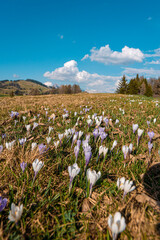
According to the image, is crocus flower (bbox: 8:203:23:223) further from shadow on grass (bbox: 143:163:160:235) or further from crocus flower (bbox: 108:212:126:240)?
shadow on grass (bbox: 143:163:160:235)

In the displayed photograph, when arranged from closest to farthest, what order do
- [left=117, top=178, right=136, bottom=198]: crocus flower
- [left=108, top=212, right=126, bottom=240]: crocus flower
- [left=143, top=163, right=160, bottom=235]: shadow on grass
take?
1. [left=108, top=212, right=126, bottom=240]: crocus flower
2. [left=117, top=178, right=136, bottom=198]: crocus flower
3. [left=143, top=163, right=160, bottom=235]: shadow on grass

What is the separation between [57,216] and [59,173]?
517mm

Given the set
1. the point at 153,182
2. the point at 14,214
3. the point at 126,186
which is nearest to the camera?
the point at 14,214

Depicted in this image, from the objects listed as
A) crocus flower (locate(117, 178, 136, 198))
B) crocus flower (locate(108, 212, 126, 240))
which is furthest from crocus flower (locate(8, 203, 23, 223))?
crocus flower (locate(117, 178, 136, 198))

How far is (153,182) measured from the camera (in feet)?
4.54

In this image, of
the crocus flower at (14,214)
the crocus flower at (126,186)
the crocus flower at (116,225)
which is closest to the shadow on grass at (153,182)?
the crocus flower at (126,186)

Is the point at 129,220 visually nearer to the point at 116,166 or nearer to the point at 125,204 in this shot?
the point at 125,204

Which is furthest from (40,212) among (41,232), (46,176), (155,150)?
(155,150)

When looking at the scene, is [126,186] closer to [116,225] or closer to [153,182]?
[116,225]

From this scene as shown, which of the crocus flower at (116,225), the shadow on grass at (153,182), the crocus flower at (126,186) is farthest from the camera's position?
the shadow on grass at (153,182)

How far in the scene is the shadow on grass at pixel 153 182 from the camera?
4.04ft

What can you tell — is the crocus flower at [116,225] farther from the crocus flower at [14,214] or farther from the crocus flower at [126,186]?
the crocus flower at [14,214]

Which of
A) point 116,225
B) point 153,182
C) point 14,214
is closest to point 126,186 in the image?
point 116,225

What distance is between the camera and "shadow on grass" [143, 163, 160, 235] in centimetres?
123
